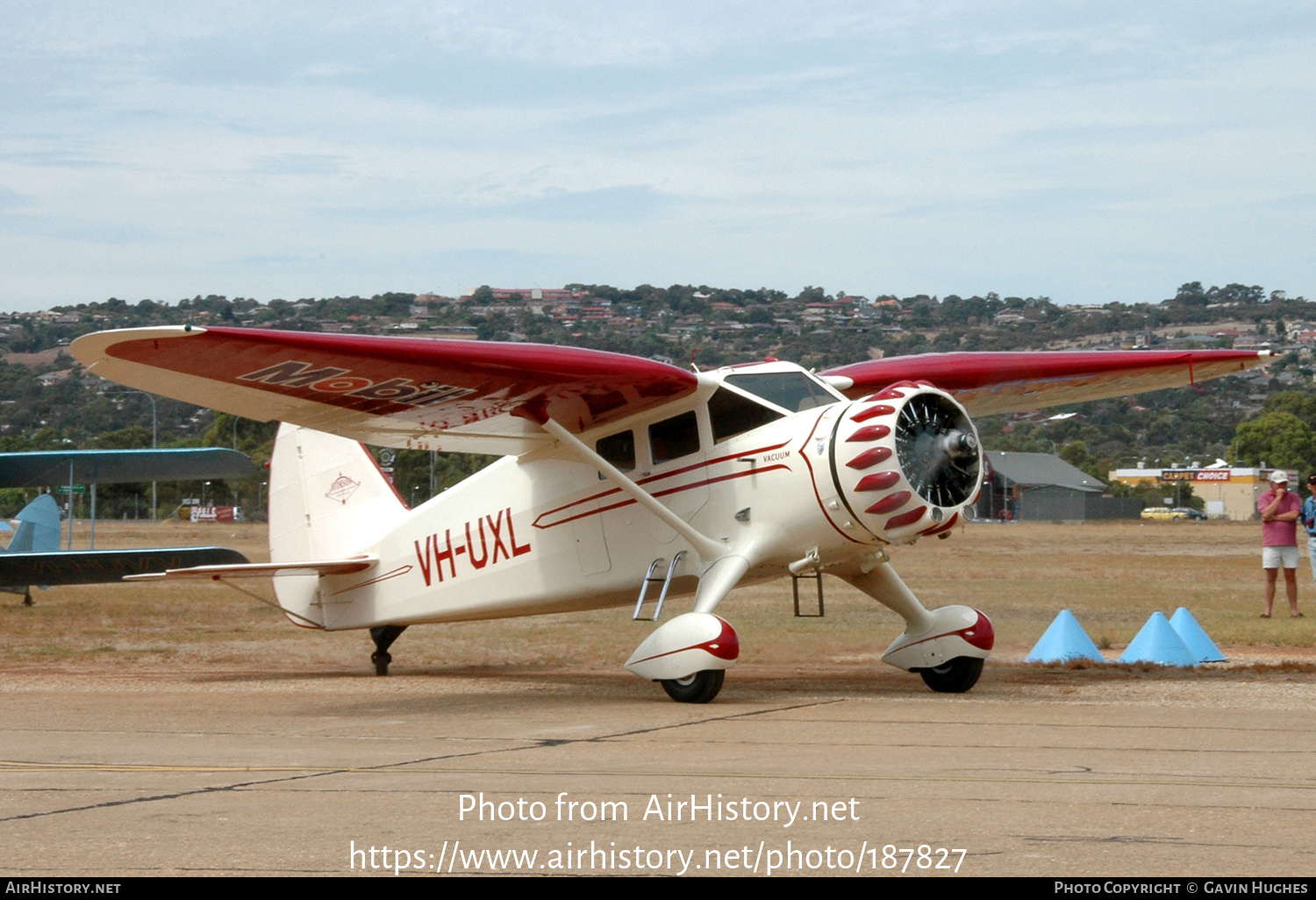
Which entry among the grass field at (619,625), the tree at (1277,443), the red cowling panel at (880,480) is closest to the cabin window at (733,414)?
the red cowling panel at (880,480)

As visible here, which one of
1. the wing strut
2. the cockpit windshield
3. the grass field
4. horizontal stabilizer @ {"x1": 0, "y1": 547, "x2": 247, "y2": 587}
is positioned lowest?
the grass field

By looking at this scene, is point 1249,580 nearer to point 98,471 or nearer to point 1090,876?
point 98,471

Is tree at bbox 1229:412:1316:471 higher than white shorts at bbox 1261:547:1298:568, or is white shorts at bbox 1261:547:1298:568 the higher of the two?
white shorts at bbox 1261:547:1298:568

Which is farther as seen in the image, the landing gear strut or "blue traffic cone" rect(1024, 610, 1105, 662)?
the landing gear strut

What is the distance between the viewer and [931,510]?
10.3 meters

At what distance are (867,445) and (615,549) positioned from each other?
2947 mm

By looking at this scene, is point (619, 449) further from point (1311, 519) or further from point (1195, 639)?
point (1311, 519)

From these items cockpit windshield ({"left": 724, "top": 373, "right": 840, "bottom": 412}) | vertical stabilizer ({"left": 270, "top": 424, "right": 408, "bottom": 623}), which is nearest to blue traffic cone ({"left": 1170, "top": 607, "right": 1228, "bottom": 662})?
cockpit windshield ({"left": 724, "top": 373, "right": 840, "bottom": 412})

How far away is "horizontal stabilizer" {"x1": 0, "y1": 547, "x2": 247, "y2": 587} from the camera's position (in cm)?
2039

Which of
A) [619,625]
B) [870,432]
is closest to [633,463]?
[870,432]

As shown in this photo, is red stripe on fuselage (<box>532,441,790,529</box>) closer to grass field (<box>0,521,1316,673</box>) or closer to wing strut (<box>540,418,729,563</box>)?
wing strut (<box>540,418,729,563</box>)

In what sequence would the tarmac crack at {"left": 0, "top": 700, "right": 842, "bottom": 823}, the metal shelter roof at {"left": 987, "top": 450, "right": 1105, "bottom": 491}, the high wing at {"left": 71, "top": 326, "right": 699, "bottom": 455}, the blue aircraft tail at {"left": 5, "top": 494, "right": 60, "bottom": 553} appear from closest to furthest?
the tarmac crack at {"left": 0, "top": 700, "right": 842, "bottom": 823} → the high wing at {"left": 71, "top": 326, "right": 699, "bottom": 455} → the blue aircraft tail at {"left": 5, "top": 494, "right": 60, "bottom": 553} → the metal shelter roof at {"left": 987, "top": 450, "right": 1105, "bottom": 491}

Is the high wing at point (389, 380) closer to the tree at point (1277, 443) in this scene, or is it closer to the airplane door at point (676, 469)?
the airplane door at point (676, 469)

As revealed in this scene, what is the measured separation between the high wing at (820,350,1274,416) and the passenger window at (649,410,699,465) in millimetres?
1721
